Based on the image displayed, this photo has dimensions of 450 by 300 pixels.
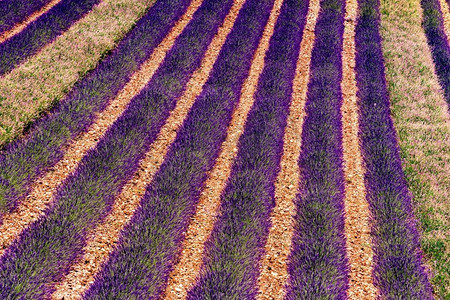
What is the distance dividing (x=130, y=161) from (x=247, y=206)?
5.62 feet

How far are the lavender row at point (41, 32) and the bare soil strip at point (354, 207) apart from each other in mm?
5679

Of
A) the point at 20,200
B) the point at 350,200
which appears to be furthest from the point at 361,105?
the point at 20,200

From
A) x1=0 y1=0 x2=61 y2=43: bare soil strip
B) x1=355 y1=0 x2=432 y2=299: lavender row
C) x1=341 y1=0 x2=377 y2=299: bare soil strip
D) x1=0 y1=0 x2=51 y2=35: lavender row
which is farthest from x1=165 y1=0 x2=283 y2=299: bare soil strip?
x1=0 y1=0 x2=51 y2=35: lavender row

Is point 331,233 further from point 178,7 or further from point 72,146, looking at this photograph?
point 178,7

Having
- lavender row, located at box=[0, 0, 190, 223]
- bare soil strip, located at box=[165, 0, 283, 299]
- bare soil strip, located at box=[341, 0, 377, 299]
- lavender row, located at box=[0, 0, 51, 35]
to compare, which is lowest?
bare soil strip, located at box=[341, 0, 377, 299]

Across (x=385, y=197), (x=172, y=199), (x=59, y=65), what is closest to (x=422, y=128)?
(x=385, y=197)

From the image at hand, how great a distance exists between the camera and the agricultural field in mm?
4145

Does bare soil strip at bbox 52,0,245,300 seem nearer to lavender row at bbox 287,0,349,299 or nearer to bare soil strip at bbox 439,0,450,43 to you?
lavender row at bbox 287,0,349,299

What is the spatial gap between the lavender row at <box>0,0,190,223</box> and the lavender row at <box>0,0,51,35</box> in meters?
2.07

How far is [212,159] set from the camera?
5738mm

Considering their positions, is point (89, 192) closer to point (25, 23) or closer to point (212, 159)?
point (212, 159)

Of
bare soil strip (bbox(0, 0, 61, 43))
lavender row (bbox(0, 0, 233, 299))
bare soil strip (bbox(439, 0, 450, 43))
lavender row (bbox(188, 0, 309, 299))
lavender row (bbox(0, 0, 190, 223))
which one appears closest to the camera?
lavender row (bbox(0, 0, 233, 299))

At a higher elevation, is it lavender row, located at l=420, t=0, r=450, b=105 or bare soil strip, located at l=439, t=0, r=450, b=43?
lavender row, located at l=420, t=0, r=450, b=105

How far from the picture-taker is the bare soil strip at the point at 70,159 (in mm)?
4305
